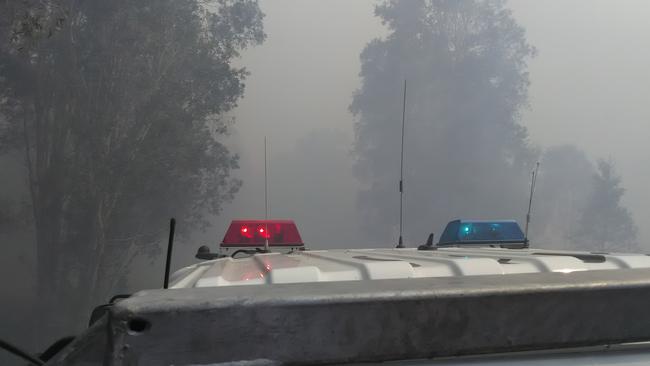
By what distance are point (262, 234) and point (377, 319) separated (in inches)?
119

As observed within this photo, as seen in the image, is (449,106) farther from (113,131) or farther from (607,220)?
(113,131)

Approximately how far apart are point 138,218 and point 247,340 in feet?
63.4

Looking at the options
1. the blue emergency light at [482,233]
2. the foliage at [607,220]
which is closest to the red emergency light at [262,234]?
the blue emergency light at [482,233]

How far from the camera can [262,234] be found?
3902 mm

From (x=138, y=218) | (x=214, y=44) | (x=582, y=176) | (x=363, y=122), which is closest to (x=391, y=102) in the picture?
(x=363, y=122)

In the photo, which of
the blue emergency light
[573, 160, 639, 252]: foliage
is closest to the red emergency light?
the blue emergency light

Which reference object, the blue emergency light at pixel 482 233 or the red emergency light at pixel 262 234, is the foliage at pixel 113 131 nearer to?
the red emergency light at pixel 262 234

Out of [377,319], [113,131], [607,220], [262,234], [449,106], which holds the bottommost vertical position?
[607,220]

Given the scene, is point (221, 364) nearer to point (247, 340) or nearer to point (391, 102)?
point (247, 340)

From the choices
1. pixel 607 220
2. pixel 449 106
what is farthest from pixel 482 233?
pixel 449 106

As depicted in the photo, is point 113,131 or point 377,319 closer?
point 377,319

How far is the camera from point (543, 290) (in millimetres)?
978

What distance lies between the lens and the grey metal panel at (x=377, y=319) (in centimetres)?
87

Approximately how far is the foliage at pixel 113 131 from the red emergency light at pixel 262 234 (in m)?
14.4
